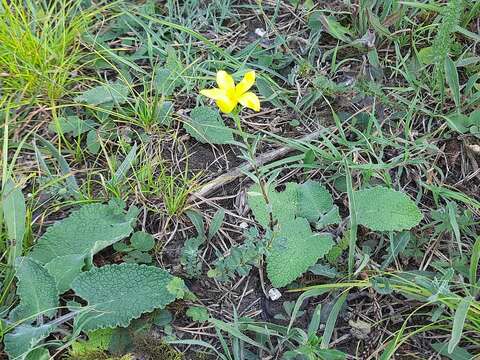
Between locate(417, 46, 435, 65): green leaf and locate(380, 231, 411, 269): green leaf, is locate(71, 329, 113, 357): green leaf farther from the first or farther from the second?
locate(417, 46, 435, 65): green leaf

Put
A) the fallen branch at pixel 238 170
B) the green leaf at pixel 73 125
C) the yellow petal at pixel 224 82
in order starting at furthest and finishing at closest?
1. the green leaf at pixel 73 125
2. the fallen branch at pixel 238 170
3. the yellow petal at pixel 224 82

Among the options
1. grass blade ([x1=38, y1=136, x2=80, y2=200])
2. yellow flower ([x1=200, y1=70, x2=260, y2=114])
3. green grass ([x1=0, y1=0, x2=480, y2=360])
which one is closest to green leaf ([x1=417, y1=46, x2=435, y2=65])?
green grass ([x1=0, y1=0, x2=480, y2=360])

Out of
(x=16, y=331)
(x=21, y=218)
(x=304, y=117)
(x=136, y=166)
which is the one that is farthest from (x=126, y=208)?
(x=304, y=117)

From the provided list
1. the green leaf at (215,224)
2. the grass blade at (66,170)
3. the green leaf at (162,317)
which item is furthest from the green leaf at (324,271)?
the grass blade at (66,170)

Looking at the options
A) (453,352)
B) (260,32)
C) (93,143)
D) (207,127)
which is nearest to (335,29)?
(260,32)

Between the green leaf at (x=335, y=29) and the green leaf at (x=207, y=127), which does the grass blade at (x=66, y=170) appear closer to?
the green leaf at (x=207, y=127)

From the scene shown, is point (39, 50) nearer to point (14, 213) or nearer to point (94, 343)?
point (14, 213)
